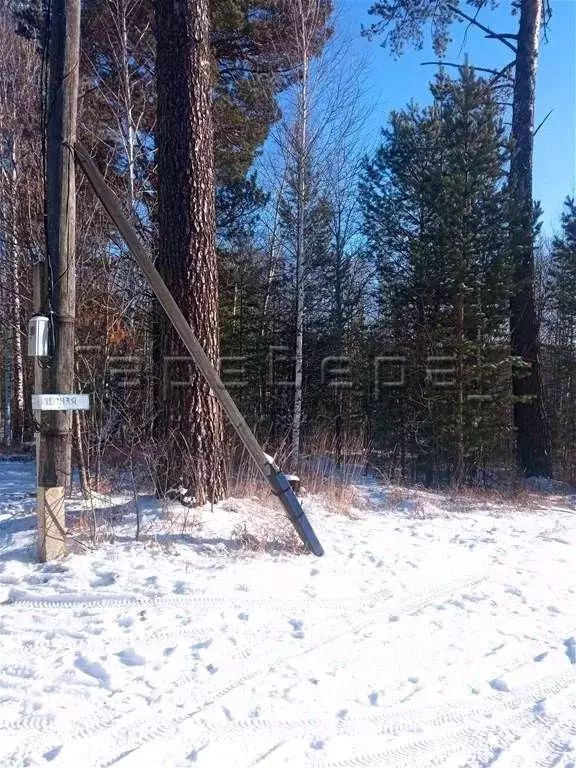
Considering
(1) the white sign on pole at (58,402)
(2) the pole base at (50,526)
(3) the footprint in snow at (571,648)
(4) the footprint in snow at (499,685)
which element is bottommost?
(3) the footprint in snow at (571,648)

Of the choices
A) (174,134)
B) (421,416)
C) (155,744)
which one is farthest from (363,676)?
(421,416)

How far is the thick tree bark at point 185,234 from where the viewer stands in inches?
233

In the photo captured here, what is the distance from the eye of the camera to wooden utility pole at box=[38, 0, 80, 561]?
15.5ft

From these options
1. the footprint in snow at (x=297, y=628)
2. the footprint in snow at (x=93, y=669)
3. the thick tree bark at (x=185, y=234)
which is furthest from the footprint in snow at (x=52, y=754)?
the thick tree bark at (x=185, y=234)

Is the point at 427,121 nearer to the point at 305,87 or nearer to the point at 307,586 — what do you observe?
the point at 305,87

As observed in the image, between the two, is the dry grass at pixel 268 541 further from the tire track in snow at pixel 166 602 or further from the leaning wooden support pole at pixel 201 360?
the tire track in snow at pixel 166 602

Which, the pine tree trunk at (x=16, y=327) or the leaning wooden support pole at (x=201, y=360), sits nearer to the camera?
the leaning wooden support pole at (x=201, y=360)

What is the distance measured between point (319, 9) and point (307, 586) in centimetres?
1258

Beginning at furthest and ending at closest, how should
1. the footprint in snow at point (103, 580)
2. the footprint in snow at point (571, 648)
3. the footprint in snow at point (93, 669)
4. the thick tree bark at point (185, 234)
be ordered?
the thick tree bark at point (185, 234) < the footprint in snow at point (103, 580) < the footprint in snow at point (571, 648) < the footprint in snow at point (93, 669)

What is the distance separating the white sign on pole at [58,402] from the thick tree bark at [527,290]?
9713 millimetres

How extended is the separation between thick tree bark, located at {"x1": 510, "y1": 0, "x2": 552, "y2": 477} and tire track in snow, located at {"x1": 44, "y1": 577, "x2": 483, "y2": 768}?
9900 millimetres

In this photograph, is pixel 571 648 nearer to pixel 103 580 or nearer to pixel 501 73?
pixel 103 580

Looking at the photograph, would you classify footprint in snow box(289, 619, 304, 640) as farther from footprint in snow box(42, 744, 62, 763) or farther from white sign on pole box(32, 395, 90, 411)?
white sign on pole box(32, 395, 90, 411)

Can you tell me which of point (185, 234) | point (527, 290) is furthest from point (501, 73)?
point (185, 234)
